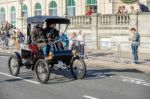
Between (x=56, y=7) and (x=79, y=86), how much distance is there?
26.6m

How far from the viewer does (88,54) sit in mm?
24297

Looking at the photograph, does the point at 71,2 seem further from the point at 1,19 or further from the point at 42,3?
the point at 1,19

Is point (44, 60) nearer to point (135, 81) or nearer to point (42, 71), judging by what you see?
point (42, 71)

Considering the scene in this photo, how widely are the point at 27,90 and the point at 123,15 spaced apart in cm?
1532

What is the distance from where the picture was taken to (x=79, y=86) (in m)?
14.4

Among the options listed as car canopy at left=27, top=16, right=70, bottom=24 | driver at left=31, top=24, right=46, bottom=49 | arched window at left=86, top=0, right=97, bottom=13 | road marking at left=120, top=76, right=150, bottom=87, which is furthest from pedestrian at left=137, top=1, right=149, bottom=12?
driver at left=31, top=24, right=46, bottom=49

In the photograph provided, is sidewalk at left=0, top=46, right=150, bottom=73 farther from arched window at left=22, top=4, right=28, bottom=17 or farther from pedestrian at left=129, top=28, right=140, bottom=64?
arched window at left=22, top=4, right=28, bottom=17

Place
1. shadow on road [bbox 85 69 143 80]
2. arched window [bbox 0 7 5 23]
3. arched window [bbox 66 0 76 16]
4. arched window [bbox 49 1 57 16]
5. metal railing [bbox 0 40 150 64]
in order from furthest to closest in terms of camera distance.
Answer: arched window [bbox 0 7 5 23] < arched window [bbox 49 1 57 16] < arched window [bbox 66 0 76 16] < metal railing [bbox 0 40 150 64] < shadow on road [bbox 85 69 143 80]

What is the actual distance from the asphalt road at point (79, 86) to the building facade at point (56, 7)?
624 inches

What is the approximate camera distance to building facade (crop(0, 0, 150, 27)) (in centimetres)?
3397

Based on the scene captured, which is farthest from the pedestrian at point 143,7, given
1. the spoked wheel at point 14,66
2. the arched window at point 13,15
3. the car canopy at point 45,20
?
the arched window at point 13,15

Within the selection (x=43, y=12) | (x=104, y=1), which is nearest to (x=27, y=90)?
(x=104, y=1)

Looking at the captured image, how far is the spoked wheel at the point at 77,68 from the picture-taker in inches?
617

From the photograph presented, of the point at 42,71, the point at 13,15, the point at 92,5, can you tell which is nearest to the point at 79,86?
the point at 42,71
